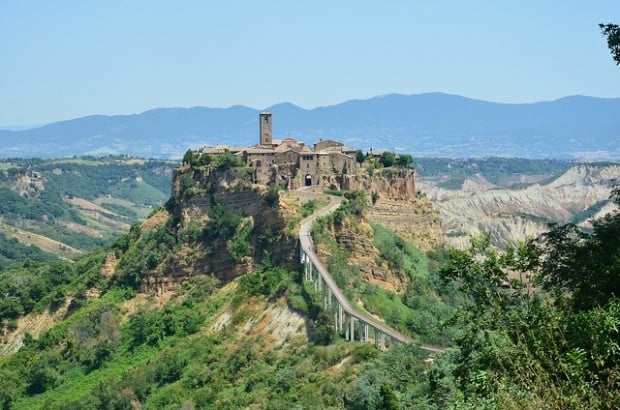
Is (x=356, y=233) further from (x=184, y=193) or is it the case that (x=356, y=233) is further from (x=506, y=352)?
(x=506, y=352)

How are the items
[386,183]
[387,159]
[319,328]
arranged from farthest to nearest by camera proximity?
[387,159] → [386,183] → [319,328]

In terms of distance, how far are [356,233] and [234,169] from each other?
1008cm

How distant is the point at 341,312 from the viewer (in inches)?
1682

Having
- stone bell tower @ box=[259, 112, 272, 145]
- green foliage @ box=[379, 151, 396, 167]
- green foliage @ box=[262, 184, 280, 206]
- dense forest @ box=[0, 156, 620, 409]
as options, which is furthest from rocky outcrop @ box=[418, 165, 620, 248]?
dense forest @ box=[0, 156, 620, 409]

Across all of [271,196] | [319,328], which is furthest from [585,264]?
[271,196]

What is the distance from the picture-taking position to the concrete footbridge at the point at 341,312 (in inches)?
1556

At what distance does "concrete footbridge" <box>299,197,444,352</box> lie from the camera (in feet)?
130

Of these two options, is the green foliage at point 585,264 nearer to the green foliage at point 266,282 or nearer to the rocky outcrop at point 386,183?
the green foliage at point 266,282

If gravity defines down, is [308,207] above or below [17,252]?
above

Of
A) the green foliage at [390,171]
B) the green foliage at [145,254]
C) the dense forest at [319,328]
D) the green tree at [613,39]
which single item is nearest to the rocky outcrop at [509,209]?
the green foliage at [390,171]

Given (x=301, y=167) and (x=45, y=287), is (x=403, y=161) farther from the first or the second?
(x=45, y=287)

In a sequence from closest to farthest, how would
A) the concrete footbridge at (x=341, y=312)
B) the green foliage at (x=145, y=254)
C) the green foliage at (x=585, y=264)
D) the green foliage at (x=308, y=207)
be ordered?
the green foliage at (x=585, y=264)
the concrete footbridge at (x=341, y=312)
the green foliage at (x=308, y=207)
the green foliage at (x=145, y=254)

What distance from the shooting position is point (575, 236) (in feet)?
76.2

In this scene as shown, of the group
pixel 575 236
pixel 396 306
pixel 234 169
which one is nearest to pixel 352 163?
pixel 234 169
